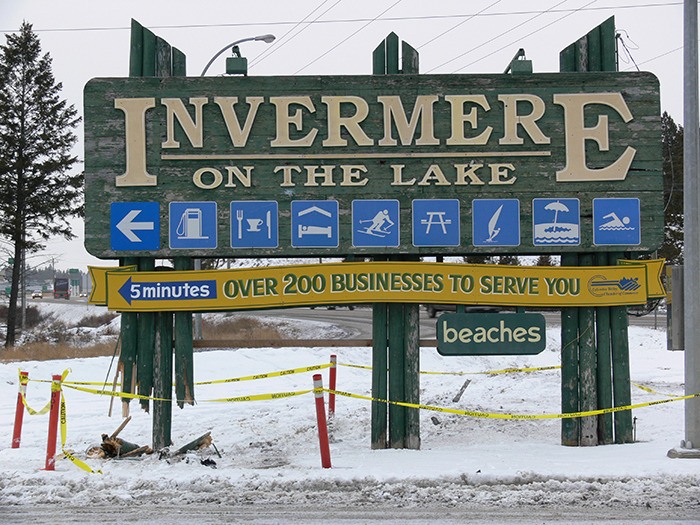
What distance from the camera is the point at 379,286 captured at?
9.45 meters

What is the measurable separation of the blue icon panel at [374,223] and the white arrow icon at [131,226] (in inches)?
104

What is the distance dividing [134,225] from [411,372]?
4.03 meters

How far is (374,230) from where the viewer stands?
9578 mm

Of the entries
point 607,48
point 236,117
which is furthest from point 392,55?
point 607,48

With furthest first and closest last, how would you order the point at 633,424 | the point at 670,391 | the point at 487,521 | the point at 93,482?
the point at 670,391 → the point at 633,424 → the point at 93,482 → the point at 487,521

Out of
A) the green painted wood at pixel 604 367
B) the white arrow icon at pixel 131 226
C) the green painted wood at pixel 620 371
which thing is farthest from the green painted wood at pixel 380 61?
the green painted wood at pixel 620 371

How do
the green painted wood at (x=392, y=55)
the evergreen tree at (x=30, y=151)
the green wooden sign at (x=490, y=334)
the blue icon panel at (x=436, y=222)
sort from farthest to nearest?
the evergreen tree at (x=30, y=151)
the green painted wood at (x=392, y=55)
the blue icon panel at (x=436, y=222)
the green wooden sign at (x=490, y=334)

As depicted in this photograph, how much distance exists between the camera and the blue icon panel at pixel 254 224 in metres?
9.58

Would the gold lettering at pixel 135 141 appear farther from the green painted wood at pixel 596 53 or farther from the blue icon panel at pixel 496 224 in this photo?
the green painted wood at pixel 596 53

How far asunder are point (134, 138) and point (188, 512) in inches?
195

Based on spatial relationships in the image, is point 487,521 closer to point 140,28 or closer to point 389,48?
point 389,48

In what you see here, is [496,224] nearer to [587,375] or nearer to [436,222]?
[436,222]

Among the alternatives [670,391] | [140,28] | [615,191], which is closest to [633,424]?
[615,191]

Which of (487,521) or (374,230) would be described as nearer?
(487,521)
